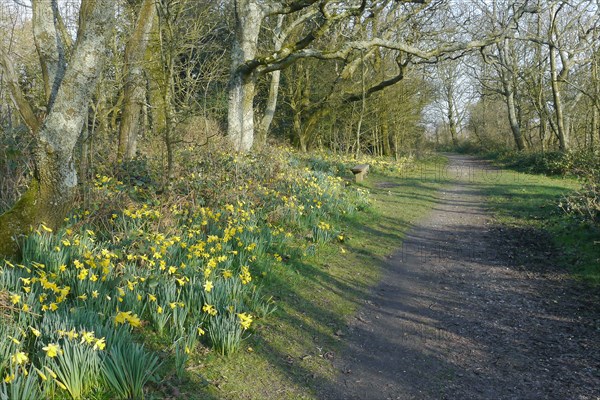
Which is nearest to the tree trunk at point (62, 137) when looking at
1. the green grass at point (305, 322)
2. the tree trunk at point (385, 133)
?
the green grass at point (305, 322)

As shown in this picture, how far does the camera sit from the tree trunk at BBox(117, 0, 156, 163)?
8.68m

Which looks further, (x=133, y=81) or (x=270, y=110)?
(x=270, y=110)

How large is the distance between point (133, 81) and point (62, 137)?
15.4ft

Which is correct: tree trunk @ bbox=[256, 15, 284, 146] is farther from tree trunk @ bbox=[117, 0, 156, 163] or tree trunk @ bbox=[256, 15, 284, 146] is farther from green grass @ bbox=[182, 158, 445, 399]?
green grass @ bbox=[182, 158, 445, 399]

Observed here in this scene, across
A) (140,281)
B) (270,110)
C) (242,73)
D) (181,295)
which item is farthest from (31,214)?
(270,110)

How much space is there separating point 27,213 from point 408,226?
23.5 ft

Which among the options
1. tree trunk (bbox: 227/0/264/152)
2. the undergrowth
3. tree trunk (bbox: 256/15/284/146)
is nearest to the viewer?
the undergrowth

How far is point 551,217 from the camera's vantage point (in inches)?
384

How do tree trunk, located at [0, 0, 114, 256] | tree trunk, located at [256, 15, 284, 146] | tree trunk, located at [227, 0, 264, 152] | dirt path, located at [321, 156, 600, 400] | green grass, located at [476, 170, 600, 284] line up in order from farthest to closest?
1. tree trunk, located at [256, 15, 284, 146]
2. tree trunk, located at [227, 0, 264, 152]
3. green grass, located at [476, 170, 600, 284]
4. tree trunk, located at [0, 0, 114, 256]
5. dirt path, located at [321, 156, 600, 400]

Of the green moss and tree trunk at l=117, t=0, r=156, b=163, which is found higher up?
tree trunk at l=117, t=0, r=156, b=163

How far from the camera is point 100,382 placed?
3117mm

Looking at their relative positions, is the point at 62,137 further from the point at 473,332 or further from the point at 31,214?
the point at 473,332

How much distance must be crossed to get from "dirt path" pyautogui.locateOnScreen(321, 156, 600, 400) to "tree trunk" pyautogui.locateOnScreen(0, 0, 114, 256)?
3.36 m

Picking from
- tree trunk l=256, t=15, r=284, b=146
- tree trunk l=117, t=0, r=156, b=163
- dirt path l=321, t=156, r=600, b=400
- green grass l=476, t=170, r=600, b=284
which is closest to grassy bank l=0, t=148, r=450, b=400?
dirt path l=321, t=156, r=600, b=400
